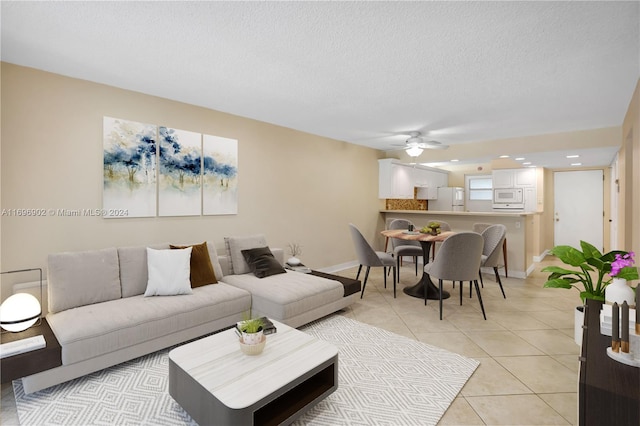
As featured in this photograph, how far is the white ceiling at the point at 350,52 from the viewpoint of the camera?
196cm

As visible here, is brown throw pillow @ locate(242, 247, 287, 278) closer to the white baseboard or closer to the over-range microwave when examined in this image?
the white baseboard

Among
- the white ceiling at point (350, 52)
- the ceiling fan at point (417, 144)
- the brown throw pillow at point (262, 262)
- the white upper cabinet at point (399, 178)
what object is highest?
the white ceiling at point (350, 52)

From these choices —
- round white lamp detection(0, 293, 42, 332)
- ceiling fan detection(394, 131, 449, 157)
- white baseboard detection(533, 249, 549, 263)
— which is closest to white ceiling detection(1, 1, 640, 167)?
ceiling fan detection(394, 131, 449, 157)

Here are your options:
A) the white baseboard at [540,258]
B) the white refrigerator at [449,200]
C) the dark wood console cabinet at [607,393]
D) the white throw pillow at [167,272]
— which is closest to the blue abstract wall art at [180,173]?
the white throw pillow at [167,272]

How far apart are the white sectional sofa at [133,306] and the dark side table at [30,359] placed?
5 centimetres

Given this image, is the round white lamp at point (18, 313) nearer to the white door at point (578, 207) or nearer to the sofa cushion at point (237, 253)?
the sofa cushion at point (237, 253)

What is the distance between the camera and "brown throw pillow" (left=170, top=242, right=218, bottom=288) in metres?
3.29

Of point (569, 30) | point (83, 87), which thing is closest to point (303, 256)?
point (83, 87)

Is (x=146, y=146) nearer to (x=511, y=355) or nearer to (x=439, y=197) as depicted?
(x=511, y=355)

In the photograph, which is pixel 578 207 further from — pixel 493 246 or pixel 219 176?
pixel 219 176

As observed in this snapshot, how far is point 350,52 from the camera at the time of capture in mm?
2482

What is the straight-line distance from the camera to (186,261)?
3.19m

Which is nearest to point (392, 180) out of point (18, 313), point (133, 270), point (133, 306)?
point (133, 270)

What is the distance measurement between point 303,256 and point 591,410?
4279mm
